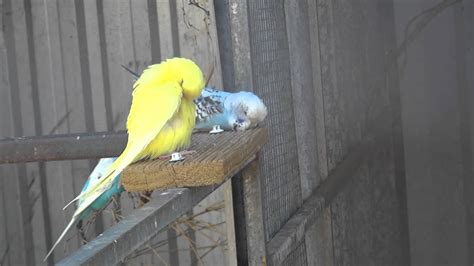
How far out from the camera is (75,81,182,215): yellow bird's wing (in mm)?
1979

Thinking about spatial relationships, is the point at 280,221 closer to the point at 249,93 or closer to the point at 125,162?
the point at 249,93

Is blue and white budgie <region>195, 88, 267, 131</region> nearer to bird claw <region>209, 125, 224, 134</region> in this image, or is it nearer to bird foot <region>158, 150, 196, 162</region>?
bird claw <region>209, 125, 224, 134</region>

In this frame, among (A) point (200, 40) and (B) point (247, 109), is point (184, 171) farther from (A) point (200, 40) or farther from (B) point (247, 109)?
(A) point (200, 40)

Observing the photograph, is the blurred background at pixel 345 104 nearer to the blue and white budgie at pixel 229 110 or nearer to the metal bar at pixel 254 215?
the blue and white budgie at pixel 229 110

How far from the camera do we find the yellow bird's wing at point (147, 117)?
1979mm

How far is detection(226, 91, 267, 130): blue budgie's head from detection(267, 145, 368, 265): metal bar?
0.34 m

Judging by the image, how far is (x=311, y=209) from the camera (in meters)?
2.77

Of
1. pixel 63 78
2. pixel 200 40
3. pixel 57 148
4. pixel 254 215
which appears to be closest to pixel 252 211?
pixel 254 215

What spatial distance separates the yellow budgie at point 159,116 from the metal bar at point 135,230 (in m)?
0.24

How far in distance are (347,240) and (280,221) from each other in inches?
31.8

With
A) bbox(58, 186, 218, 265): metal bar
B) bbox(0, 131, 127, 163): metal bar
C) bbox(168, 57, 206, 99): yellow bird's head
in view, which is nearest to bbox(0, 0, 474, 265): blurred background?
bbox(0, 131, 127, 163): metal bar

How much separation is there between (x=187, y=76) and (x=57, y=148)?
61 cm

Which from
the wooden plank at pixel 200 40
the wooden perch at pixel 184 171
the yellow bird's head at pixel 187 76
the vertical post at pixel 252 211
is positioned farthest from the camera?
the wooden plank at pixel 200 40

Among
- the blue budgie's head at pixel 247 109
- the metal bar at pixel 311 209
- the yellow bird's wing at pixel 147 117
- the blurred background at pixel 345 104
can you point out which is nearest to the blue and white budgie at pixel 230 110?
the blue budgie's head at pixel 247 109
